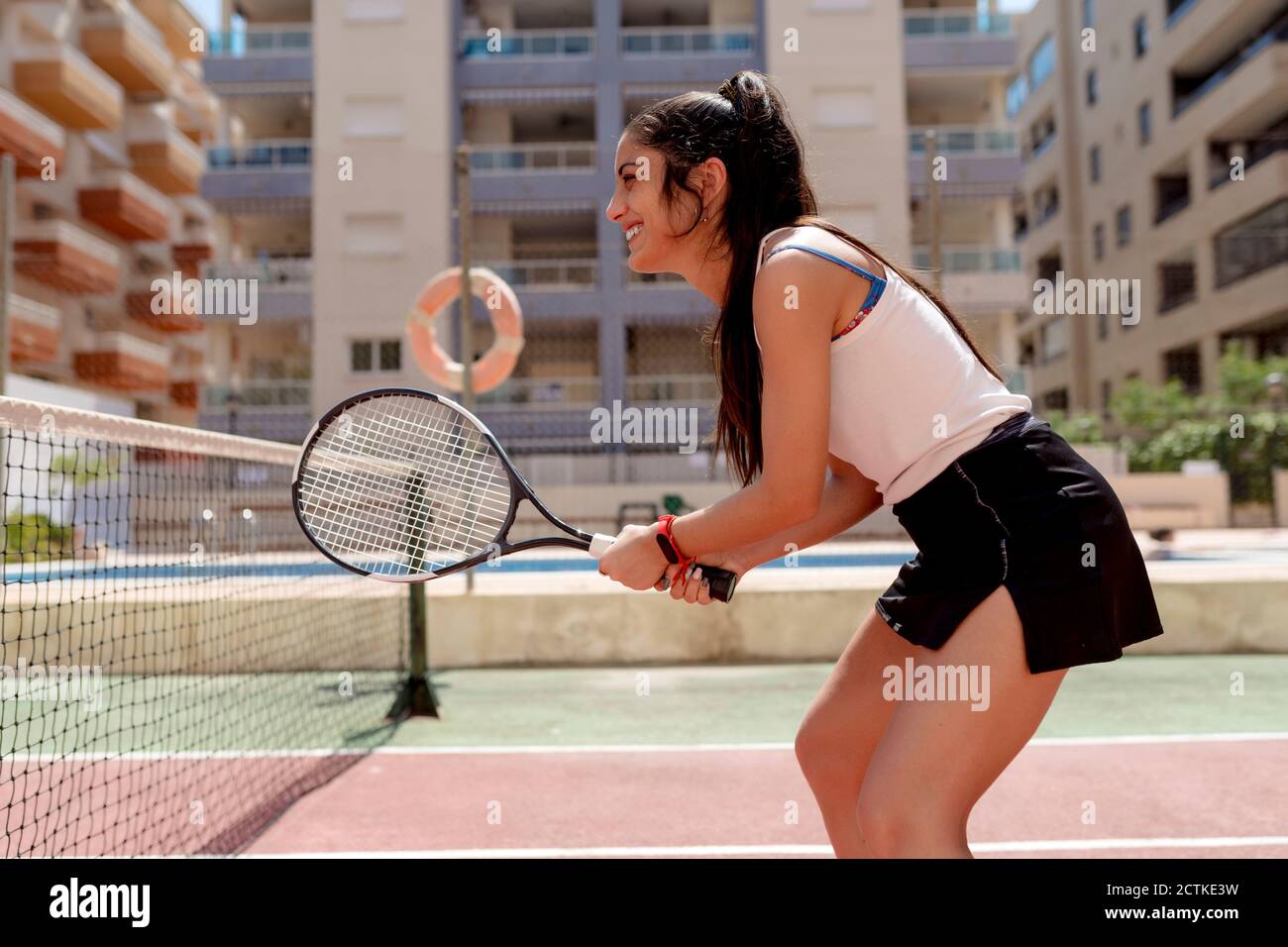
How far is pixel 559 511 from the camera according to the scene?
16281 millimetres

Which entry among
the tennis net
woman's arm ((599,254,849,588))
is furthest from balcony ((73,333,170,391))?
woman's arm ((599,254,849,588))

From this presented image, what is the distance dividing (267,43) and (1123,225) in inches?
1151

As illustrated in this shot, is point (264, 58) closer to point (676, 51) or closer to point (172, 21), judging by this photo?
point (676, 51)

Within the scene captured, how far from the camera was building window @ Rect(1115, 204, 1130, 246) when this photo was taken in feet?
125

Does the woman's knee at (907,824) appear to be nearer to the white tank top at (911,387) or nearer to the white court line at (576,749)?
the white tank top at (911,387)

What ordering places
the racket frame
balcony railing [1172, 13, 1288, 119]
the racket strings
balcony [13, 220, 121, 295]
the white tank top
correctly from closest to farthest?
the white tank top → the racket frame → the racket strings → balcony [13, 220, 121, 295] → balcony railing [1172, 13, 1288, 119]

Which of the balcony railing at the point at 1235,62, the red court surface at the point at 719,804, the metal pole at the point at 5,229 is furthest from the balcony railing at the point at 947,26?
the red court surface at the point at 719,804

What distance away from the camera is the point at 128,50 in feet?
114

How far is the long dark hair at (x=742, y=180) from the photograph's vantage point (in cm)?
205

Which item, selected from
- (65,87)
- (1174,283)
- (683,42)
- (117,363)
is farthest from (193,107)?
(1174,283)

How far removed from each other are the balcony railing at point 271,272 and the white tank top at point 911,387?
2658cm

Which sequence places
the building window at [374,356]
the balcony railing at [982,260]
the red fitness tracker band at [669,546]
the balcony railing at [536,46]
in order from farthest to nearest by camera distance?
the balcony railing at [536,46]
the balcony railing at [982,260]
the building window at [374,356]
the red fitness tracker band at [669,546]

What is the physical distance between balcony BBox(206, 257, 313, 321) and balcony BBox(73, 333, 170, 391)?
728cm

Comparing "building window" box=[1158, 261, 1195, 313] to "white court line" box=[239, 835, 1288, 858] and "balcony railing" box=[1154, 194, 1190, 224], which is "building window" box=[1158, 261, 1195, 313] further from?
"white court line" box=[239, 835, 1288, 858]
